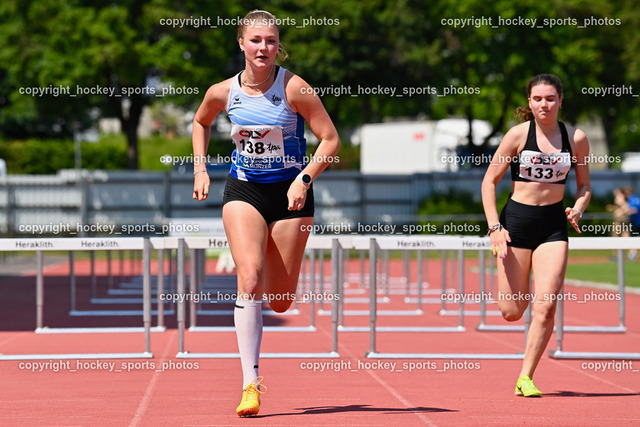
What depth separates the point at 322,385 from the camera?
8.65 metres

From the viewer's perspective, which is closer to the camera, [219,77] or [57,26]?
[57,26]

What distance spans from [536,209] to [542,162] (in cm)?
32

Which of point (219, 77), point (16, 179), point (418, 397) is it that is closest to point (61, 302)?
point (418, 397)

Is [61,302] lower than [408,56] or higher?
lower

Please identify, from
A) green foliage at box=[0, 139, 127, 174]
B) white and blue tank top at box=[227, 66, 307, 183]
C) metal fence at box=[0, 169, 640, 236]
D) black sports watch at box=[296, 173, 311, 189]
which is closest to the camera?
black sports watch at box=[296, 173, 311, 189]

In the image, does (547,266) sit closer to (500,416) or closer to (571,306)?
(500,416)

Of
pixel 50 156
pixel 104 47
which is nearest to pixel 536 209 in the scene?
pixel 104 47

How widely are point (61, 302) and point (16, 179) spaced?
21.0 metres

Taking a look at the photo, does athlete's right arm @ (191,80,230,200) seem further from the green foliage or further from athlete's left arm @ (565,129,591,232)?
the green foliage

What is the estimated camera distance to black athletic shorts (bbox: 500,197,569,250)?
310 inches

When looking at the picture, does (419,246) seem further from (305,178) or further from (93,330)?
(305,178)

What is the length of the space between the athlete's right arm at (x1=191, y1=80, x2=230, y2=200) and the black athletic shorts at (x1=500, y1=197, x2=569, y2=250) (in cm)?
217

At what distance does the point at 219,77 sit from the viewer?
41.2 m

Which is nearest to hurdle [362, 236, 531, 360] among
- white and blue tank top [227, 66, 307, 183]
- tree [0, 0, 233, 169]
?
white and blue tank top [227, 66, 307, 183]
